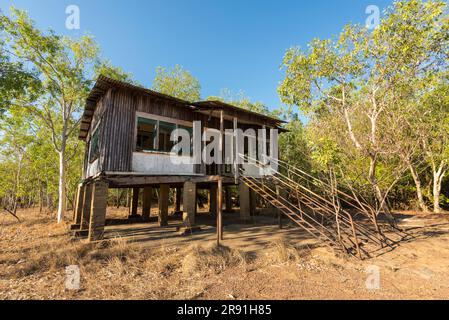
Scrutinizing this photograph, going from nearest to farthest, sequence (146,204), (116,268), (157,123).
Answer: (116,268), (157,123), (146,204)

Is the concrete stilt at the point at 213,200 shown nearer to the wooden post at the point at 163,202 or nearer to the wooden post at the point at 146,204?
the wooden post at the point at 146,204

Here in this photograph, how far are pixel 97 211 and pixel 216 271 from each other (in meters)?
4.85

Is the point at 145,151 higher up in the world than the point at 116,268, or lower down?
higher up

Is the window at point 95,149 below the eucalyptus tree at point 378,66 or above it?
below

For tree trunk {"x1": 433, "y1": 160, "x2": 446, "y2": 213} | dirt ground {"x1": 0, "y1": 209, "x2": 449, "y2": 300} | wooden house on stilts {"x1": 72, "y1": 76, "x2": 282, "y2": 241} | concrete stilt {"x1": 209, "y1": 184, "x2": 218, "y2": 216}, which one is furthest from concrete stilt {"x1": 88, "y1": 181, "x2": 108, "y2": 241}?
tree trunk {"x1": 433, "y1": 160, "x2": 446, "y2": 213}

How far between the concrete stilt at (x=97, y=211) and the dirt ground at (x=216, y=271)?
456mm

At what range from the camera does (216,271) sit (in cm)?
567

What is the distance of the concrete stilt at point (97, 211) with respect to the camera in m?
7.75

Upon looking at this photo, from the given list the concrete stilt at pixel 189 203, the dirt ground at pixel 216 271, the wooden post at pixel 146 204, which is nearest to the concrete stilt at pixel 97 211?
the dirt ground at pixel 216 271

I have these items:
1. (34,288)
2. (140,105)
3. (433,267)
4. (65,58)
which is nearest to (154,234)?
(34,288)

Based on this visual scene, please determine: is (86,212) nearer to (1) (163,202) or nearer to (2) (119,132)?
(1) (163,202)

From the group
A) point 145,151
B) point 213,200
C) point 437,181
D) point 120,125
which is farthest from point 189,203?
point 437,181
